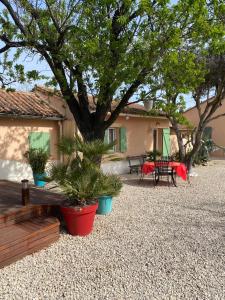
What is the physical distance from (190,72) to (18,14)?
4.91 m

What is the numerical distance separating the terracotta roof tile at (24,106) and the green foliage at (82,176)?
477 centimetres

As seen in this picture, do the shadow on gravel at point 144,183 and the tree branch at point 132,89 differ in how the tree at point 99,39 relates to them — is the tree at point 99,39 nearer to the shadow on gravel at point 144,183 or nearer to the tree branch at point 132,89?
the tree branch at point 132,89

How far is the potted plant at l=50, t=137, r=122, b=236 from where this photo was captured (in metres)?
5.72

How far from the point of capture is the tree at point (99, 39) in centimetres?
660

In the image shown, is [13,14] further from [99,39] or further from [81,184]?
[81,184]

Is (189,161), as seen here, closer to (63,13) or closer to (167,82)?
(167,82)


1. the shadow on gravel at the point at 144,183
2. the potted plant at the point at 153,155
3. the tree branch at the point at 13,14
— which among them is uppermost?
the tree branch at the point at 13,14

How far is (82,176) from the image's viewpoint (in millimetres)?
5902

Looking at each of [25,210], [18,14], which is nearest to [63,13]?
[18,14]

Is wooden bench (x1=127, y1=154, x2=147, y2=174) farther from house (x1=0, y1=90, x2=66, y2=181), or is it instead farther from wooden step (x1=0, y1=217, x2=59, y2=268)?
wooden step (x1=0, y1=217, x2=59, y2=268)

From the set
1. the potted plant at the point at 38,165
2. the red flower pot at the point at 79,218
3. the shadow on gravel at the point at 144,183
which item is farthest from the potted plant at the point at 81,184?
the shadow on gravel at the point at 144,183

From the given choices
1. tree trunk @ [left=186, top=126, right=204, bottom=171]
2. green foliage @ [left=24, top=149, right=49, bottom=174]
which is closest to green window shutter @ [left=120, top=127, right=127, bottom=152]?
tree trunk @ [left=186, top=126, right=204, bottom=171]

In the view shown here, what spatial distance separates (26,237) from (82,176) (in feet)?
5.40

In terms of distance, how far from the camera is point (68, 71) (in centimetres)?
802
